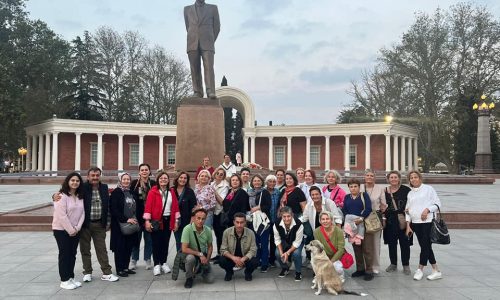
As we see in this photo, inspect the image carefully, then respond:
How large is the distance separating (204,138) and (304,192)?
262 inches

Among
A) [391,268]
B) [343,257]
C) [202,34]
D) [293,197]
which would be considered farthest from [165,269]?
[202,34]

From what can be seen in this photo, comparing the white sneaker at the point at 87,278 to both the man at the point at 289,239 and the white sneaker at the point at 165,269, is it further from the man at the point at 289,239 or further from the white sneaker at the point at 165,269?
the man at the point at 289,239

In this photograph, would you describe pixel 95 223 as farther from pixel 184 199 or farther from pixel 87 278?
pixel 184 199

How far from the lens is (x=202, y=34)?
12344mm

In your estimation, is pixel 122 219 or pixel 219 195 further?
pixel 219 195

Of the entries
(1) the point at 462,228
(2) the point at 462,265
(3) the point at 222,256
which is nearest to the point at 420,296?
(2) the point at 462,265

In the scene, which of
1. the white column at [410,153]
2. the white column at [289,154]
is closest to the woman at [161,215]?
the white column at [289,154]

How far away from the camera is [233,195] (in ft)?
18.9

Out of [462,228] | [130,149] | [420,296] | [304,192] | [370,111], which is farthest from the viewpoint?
[370,111]

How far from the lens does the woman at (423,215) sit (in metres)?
5.32

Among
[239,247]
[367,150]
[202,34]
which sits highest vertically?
[202,34]

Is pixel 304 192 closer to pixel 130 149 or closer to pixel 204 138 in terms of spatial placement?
pixel 204 138

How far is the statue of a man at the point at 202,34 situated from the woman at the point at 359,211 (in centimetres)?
796

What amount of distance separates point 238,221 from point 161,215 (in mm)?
1075
